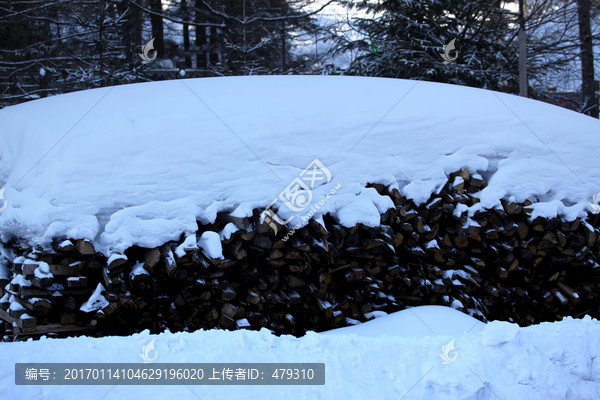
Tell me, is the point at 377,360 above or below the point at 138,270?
below

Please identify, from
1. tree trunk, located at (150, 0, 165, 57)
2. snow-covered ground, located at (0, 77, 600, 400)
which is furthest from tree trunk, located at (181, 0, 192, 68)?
snow-covered ground, located at (0, 77, 600, 400)

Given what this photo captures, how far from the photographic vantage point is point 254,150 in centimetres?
374

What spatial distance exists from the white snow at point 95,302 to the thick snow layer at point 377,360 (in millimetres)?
369

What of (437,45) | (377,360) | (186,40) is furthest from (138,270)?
(186,40)

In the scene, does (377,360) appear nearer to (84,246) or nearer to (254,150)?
(254,150)

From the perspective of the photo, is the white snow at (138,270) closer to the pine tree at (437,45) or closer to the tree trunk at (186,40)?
the pine tree at (437,45)

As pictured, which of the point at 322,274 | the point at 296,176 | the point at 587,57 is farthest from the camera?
the point at 587,57

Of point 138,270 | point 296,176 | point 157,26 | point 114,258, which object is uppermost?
point 157,26

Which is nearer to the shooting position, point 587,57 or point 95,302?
point 95,302

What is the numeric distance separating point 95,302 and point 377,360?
1.91 meters

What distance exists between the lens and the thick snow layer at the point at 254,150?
3.34m

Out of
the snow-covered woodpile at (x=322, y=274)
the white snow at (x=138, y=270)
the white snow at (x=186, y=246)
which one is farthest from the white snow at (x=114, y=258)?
the white snow at (x=186, y=246)

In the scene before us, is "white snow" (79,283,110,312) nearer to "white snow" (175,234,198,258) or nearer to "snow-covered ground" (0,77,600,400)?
"snow-covered ground" (0,77,600,400)

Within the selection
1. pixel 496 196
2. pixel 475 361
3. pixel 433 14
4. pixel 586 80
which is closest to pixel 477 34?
pixel 433 14
